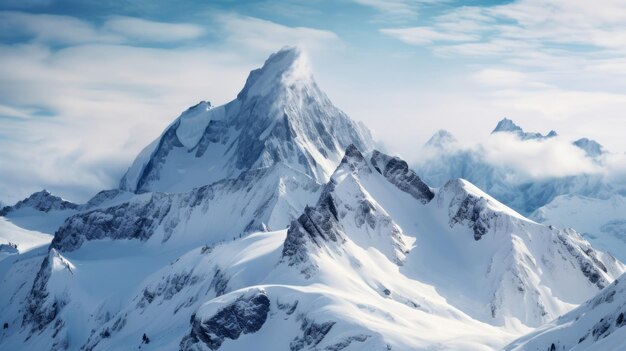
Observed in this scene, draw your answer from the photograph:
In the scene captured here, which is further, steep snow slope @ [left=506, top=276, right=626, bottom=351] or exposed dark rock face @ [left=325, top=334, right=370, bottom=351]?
exposed dark rock face @ [left=325, top=334, right=370, bottom=351]

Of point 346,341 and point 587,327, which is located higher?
point 587,327

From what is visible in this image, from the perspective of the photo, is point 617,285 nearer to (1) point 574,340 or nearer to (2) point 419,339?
(1) point 574,340

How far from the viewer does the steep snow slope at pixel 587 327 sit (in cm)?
14861

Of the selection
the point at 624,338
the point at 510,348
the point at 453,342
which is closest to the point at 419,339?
the point at 453,342

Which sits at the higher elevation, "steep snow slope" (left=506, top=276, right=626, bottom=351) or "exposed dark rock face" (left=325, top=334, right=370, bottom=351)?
"steep snow slope" (left=506, top=276, right=626, bottom=351)

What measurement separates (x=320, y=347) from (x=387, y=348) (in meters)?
20.2

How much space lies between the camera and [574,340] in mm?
166250

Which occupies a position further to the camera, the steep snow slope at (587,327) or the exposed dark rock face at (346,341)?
the exposed dark rock face at (346,341)

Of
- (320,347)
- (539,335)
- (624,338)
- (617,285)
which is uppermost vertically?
(624,338)

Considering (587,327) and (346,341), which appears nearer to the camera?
(587,327)

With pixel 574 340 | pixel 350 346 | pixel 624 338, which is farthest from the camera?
pixel 350 346

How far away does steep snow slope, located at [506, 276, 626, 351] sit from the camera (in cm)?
14861

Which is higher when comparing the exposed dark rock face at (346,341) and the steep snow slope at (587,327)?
the steep snow slope at (587,327)

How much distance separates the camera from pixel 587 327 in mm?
168875
